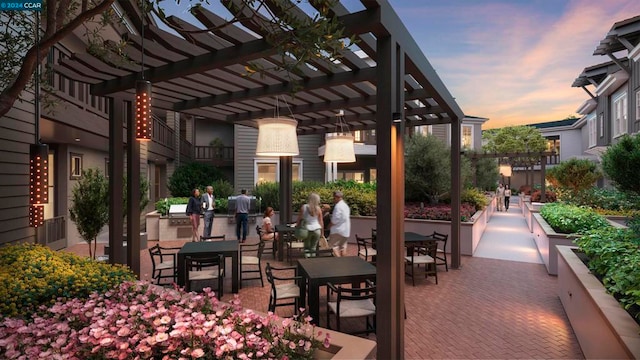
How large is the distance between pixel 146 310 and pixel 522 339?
4634mm

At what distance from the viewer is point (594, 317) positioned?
3740mm

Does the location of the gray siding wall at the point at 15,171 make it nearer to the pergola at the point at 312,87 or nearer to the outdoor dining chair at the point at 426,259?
the pergola at the point at 312,87

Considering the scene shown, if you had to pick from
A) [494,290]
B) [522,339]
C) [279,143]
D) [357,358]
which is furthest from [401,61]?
[494,290]

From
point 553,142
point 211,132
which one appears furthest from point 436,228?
point 553,142

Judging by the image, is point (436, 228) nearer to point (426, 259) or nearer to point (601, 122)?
point (426, 259)

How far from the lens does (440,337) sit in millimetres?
4699

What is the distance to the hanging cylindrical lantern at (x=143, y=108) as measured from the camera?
3338 millimetres

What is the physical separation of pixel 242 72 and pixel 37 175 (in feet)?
9.84

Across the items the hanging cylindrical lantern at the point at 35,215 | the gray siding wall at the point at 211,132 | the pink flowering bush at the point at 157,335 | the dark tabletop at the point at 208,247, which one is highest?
the gray siding wall at the point at 211,132

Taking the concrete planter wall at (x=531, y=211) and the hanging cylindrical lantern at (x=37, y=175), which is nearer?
the hanging cylindrical lantern at (x=37, y=175)

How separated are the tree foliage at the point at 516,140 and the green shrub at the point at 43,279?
139ft

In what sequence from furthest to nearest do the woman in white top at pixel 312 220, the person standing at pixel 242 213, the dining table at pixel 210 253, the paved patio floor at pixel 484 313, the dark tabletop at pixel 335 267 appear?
the person standing at pixel 242 213, the woman in white top at pixel 312 220, the dining table at pixel 210 253, the dark tabletop at pixel 335 267, the paved patio floor at pixel 484 313

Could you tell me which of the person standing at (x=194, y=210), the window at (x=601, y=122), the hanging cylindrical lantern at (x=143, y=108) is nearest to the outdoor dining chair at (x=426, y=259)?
the hanging cylindrical lantern at (x=143, y=108)

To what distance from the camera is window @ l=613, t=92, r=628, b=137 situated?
18194mm
